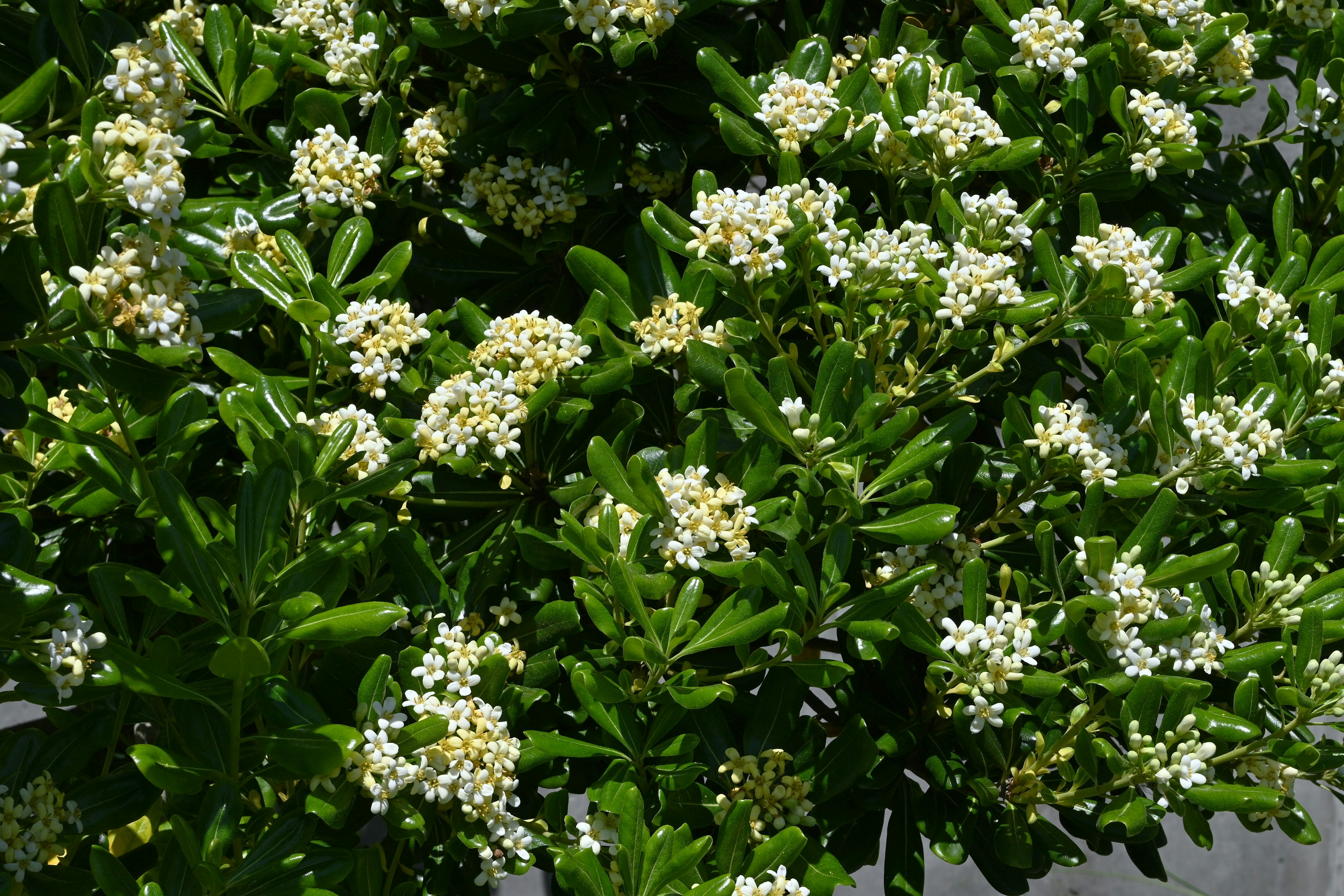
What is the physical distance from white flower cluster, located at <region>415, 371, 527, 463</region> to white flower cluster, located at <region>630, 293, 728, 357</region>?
0.26m

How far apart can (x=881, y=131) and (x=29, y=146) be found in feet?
4.24

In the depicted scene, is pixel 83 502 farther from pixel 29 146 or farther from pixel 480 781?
pixel 480 781

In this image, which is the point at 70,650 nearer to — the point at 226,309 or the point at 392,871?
the point at 226,309

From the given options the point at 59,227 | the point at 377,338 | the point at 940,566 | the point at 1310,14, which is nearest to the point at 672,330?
the point at 377,338

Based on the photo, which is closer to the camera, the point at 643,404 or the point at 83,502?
the point at 83,502

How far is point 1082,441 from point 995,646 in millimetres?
348

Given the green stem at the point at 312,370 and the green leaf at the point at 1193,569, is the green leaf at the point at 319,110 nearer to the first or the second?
the green stem at the point at 312,370

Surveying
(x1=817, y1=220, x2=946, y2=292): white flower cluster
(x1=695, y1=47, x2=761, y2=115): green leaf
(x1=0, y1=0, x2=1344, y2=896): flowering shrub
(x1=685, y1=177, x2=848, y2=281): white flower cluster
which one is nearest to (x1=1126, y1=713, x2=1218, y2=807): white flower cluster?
(x1=0, y1=0, x2=1344, y2=896): flowering shrub

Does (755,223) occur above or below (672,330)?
above

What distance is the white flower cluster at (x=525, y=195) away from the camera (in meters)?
2.09

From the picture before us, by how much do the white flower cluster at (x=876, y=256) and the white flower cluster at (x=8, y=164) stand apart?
3.39 ft

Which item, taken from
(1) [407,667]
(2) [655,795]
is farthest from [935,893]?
(1) [407,667]

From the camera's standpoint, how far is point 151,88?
1.35 metres

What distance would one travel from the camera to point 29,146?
1.25 meters
